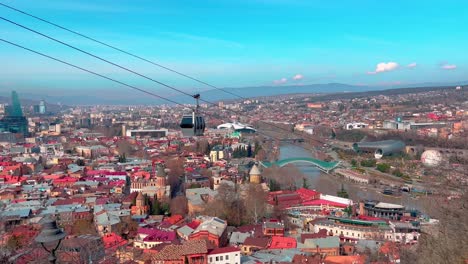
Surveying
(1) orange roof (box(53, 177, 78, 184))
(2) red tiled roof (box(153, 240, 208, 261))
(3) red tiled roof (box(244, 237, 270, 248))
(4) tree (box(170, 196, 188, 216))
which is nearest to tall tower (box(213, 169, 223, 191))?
(4) tree (box(170, 196, 188, 216))

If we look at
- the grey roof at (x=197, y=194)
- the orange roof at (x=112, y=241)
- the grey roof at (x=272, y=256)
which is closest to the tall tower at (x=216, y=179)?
the grey roof at (x=197, y=194)

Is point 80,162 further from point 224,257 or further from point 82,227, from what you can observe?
point 224,257

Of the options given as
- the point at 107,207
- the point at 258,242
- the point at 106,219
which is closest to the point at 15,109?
the point at 107,207

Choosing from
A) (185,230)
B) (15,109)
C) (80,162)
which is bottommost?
(80,162)

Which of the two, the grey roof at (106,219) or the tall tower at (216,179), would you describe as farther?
the tall tower at (216,179)

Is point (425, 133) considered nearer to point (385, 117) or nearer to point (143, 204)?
point (385, 117)

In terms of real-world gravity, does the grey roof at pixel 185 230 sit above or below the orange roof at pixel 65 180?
above

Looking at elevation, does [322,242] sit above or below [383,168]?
above

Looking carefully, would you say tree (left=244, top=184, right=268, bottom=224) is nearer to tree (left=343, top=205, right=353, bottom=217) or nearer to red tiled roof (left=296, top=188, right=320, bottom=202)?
red tiled roof (left=296, top=188, right=320, bottom=202)

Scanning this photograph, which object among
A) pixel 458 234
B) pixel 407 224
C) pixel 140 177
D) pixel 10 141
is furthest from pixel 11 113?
pixel 458 234

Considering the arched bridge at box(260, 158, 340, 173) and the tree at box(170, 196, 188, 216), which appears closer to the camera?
the tree at box(170, 196, 188, 216)

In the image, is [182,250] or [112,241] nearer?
[182,250]

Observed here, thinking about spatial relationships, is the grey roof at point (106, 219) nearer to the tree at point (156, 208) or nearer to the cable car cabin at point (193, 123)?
the tree at point (156, 208)
